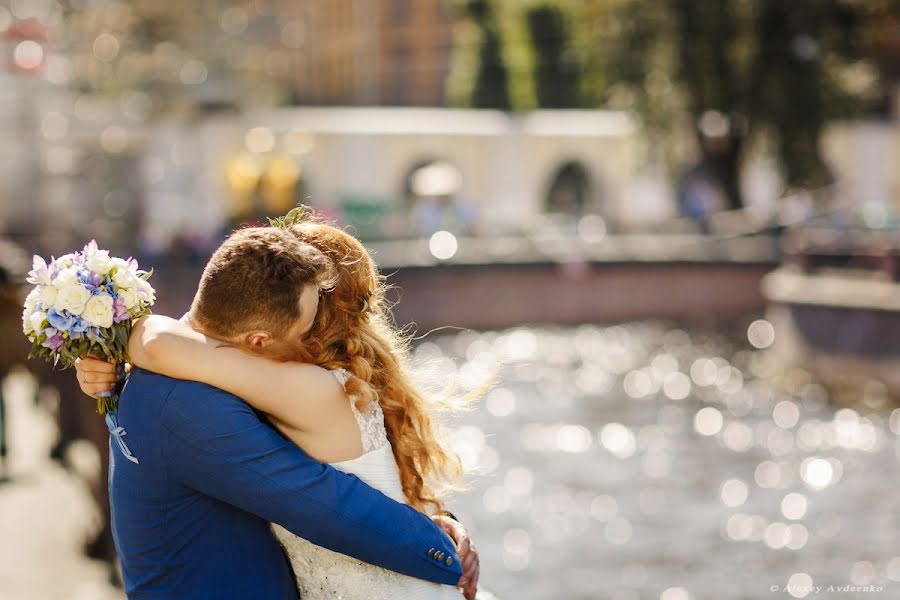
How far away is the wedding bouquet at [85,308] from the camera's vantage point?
102 inches

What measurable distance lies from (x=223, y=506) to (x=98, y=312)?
1.42 ft

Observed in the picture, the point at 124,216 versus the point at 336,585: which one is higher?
the point at 336,585

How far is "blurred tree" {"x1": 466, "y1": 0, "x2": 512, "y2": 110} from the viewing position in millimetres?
56875

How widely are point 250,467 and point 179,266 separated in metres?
22.3

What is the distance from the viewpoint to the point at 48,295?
2.63 metres

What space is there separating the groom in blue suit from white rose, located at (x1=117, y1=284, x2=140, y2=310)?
174mm

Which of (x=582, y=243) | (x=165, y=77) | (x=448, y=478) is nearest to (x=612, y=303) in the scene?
(x=582, y=243)

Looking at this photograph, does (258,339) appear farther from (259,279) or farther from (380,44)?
(380,44)

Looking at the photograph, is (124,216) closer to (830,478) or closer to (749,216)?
(749,216)

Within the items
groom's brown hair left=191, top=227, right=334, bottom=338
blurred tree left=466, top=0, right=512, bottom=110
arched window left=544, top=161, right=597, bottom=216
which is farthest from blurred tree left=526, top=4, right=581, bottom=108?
groom's brown hair left=191, top=227, right=334, bottom=338

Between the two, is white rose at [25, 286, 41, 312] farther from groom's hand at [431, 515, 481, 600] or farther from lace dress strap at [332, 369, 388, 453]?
groom's hand at [431, 515, 481, 600]

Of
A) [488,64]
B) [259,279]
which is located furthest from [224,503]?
[488,64]

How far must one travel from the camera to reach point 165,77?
33.6 m

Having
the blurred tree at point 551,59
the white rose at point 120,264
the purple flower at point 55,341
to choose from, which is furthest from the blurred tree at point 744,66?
the purple flower at point 55,341
